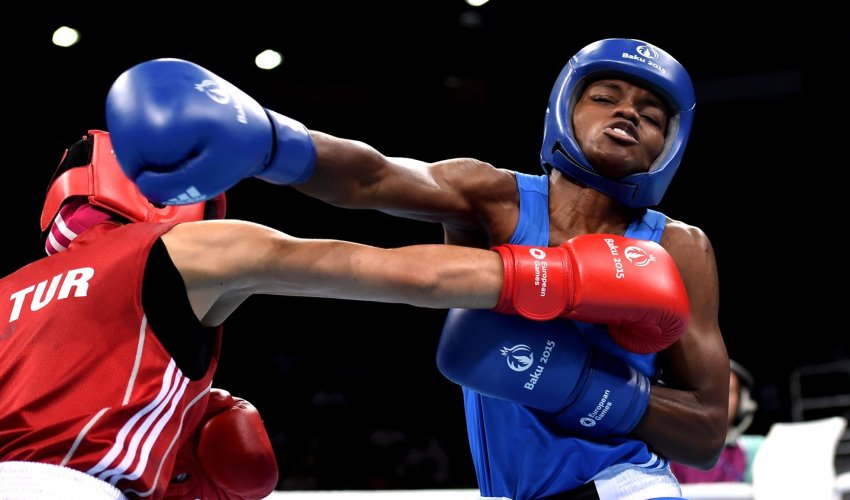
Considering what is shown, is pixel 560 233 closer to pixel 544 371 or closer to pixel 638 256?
pixel 638 256

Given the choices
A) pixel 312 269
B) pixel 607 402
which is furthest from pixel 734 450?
pixel 312 269

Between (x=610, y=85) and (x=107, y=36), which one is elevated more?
(x=610, y=85)

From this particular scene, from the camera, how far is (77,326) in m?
1.62

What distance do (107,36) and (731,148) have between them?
6.71 m

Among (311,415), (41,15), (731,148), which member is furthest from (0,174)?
(731,148)

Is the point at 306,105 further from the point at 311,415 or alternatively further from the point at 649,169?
the point at 649,169

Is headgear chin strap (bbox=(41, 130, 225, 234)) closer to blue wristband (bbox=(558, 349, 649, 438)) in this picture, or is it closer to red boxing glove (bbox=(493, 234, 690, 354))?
red boxing glove (bbox=(493, 234, 690, 354))

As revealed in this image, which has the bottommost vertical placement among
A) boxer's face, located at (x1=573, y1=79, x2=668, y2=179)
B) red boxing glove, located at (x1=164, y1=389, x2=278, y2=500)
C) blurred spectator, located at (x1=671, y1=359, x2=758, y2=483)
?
blurred spectator, located at (x1=671, y1=359, x2=758, y2=483)

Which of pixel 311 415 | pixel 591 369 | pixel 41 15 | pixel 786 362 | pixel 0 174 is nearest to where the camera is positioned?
pixel 591 369

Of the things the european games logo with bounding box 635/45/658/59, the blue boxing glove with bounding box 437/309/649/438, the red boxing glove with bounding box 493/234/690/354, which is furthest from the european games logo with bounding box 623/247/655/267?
the european games logo with bounding box 635/45/658/59

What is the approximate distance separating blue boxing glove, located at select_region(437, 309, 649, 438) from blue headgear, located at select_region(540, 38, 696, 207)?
0.41 meters

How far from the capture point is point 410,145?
8906 millimetres

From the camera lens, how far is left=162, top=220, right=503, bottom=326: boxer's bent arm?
167 cm

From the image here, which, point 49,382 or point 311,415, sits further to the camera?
point 311,415
